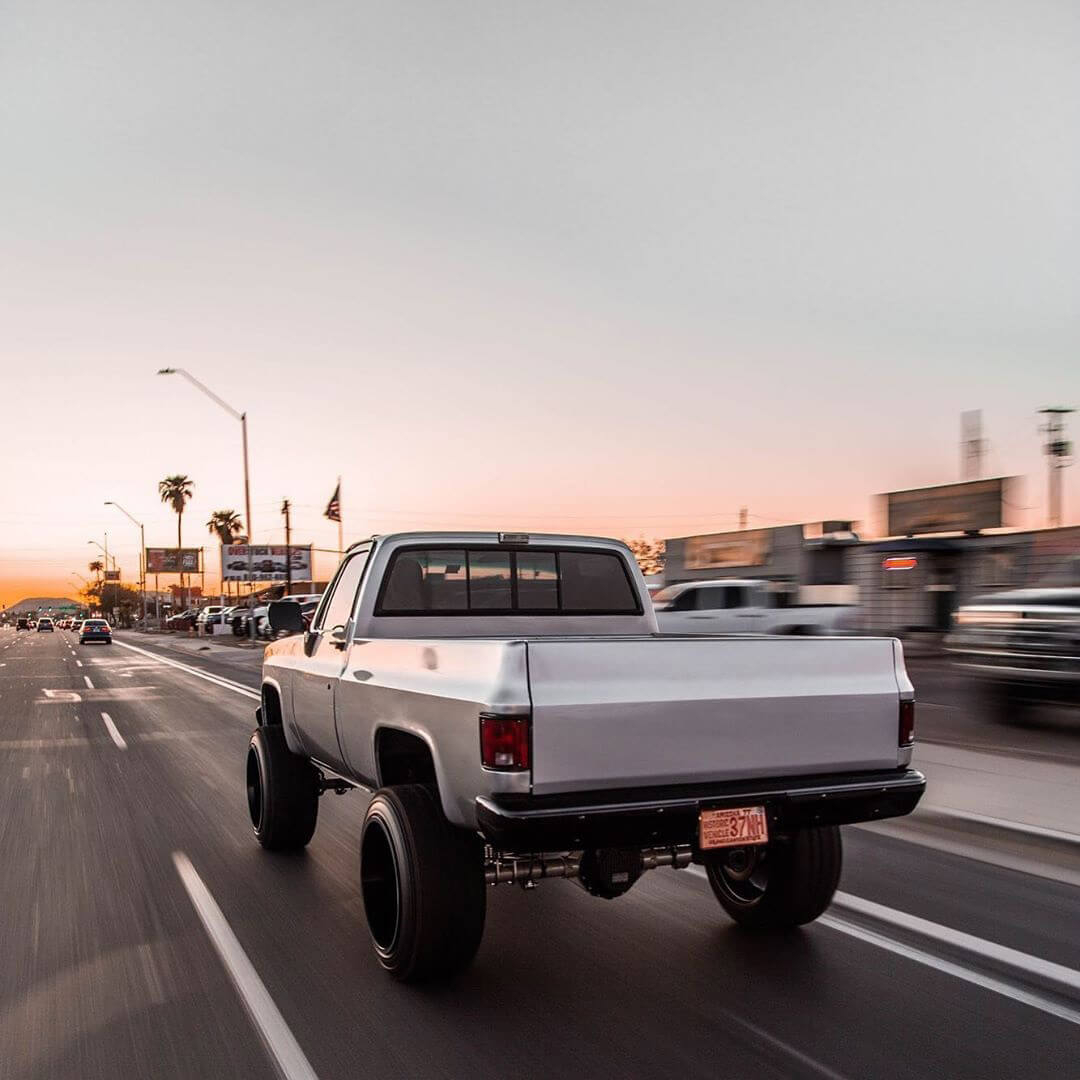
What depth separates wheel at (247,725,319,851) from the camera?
22.9 ft

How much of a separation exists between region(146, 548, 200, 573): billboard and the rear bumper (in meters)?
123

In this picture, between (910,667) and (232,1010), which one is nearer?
(232,1010)

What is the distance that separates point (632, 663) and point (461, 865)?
3.88 ft

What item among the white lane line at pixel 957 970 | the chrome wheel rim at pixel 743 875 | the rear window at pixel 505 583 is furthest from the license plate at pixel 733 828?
the rear window at pixel 505 583

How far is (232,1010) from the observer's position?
14.0 feet

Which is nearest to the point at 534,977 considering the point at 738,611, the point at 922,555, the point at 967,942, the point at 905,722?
the point at 905,722

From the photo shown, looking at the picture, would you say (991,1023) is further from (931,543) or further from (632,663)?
(931,543)

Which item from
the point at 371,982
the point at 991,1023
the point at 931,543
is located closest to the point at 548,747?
the point at 371,982

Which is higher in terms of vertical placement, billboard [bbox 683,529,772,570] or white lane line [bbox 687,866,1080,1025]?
billboard [bbox 683,529,772,570]

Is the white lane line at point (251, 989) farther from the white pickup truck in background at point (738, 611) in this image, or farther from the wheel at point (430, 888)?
the white pickup truck in background at point (738, 611)

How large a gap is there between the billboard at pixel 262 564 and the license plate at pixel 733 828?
84.9 meters

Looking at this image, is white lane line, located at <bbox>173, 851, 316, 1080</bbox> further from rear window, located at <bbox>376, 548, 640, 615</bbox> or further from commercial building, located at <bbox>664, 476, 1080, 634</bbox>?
commercial building, located at <bbox>664, 476, 1080, 634</bbox>

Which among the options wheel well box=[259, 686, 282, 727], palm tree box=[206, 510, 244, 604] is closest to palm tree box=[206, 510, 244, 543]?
palm tree box=[206, 510, 244, 604]

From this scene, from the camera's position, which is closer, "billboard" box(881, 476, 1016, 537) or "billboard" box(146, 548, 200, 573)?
"billboard" box(881, 476, 1016, 537)
